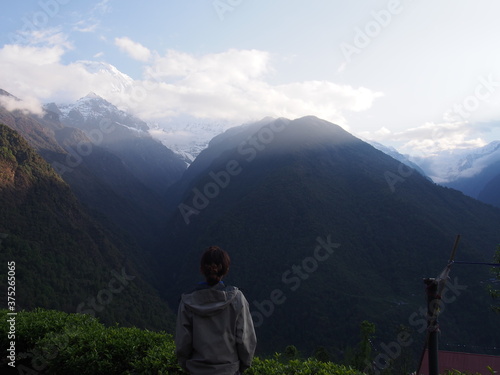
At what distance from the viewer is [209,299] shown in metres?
3.61

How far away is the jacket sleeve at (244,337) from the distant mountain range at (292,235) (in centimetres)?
5428

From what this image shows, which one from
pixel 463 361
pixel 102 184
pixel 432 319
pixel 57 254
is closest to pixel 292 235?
pixel 57 254

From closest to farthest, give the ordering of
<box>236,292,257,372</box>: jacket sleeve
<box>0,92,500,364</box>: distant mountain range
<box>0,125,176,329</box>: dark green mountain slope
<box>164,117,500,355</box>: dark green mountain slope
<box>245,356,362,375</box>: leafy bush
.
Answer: <box>236,292,257,372</box>: jacket sleeve < <box>245,356,362,375</box>: leafy bush < <box>0,125,176,329</box>: dark green mountain slope < <box>0,92,500,364</box>: distant mountain range < <box>164,117,500,355</box>: dark green mountain slope

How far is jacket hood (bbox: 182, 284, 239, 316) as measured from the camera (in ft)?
11.6

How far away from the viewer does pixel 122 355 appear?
546cm

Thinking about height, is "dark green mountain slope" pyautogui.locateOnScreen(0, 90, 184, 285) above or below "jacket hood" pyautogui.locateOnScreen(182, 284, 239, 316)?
above

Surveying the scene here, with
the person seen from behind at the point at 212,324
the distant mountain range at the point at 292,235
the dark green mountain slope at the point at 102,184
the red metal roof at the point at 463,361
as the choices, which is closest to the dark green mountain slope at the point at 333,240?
the distant mountain range at the point at 292,235

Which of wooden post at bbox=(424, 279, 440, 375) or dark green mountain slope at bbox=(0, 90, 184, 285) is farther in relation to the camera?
dark green mountain slope at bbox=(0, 90, 184, 285)

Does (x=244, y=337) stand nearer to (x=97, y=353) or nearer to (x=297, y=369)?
(x=297, y=369)

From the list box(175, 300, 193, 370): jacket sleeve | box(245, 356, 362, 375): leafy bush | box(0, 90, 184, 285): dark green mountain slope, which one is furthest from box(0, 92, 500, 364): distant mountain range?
box(175, 300, 193, 370): jacket sleeve

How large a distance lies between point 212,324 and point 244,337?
35 centimetres

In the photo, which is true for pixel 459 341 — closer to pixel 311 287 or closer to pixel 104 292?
pixel 311 287

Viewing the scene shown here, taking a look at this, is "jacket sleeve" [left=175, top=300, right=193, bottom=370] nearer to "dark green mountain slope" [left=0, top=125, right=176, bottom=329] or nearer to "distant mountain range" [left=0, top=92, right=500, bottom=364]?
"dark green mountain slope" [left=0, top=125, right=176, bottom=329]

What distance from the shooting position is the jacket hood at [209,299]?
3.54m
